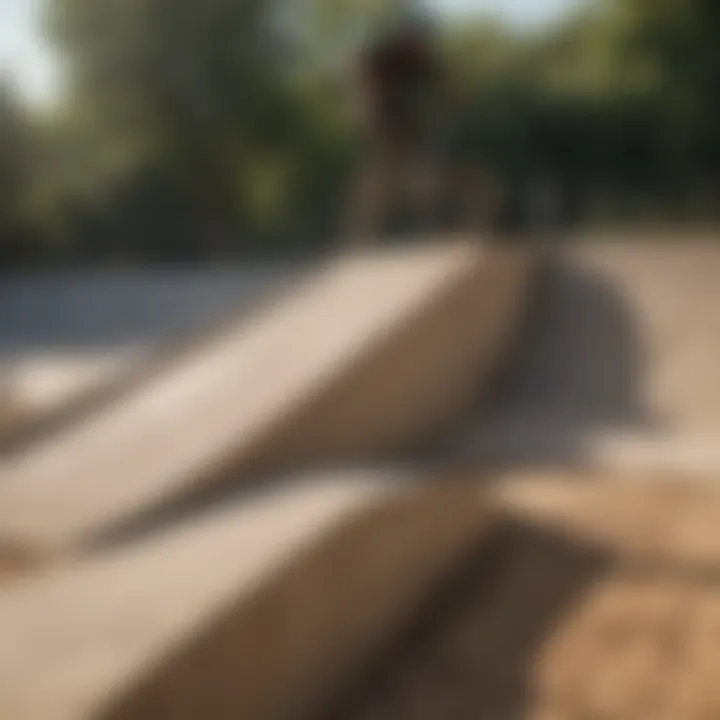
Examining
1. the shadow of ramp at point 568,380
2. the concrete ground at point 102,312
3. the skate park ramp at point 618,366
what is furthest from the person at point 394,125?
the shadow of ramp at point 568,380

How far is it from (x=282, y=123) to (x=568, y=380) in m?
9.00

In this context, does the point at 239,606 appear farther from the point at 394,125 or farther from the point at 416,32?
the point at 416,32

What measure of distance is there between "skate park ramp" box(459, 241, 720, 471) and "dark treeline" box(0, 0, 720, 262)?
4152mm

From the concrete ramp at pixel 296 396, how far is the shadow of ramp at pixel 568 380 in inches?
10.4

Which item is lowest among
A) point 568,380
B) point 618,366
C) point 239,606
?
point 239,606

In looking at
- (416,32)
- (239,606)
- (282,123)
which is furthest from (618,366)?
(282,123)

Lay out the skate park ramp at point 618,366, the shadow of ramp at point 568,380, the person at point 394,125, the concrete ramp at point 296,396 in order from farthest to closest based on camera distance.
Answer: the person at point 394,125, the shadow of ramp at point 568,380, the skate park ramp at point 618,366, the concrete ramp at point 296,396

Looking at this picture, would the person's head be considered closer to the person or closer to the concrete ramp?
the person

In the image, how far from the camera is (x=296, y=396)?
6000mm

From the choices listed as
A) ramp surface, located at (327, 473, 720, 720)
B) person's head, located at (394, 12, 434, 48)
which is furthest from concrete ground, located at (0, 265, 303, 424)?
ramp surface, located at (327, 473, 720, 720)

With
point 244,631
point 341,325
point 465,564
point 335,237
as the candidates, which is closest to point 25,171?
point 335,237

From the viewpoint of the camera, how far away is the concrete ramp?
5.16m

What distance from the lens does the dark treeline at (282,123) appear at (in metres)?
13.5

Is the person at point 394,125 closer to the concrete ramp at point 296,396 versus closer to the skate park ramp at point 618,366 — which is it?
the concrete ramp at point 296,396
